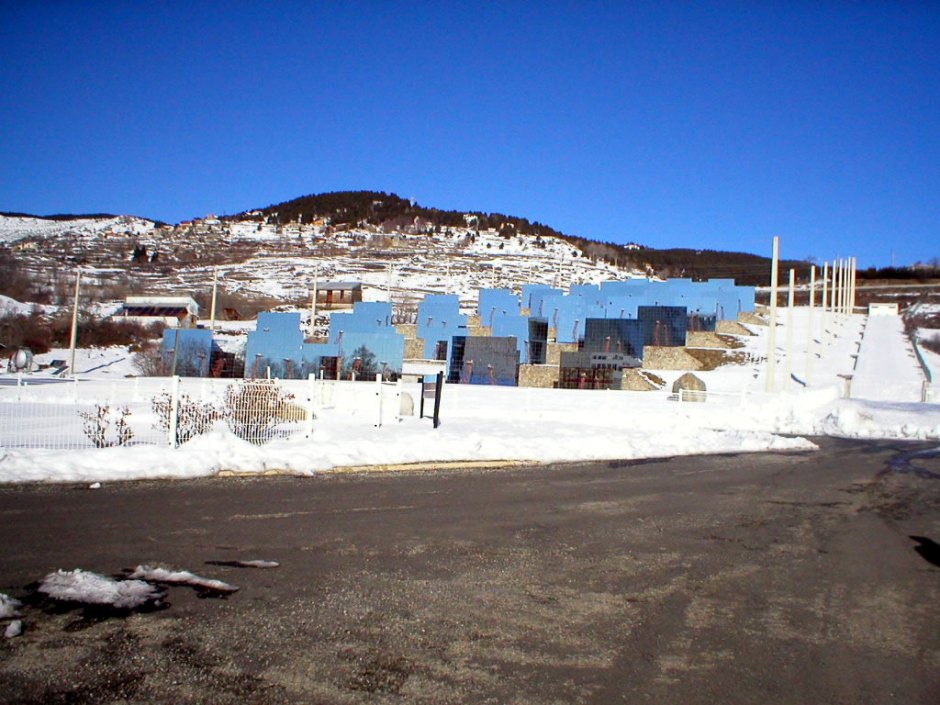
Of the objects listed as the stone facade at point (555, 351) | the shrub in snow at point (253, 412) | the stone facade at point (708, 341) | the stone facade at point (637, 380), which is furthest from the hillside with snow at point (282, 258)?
the shrub in snow at point (253, 412)

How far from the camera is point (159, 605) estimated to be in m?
5.46

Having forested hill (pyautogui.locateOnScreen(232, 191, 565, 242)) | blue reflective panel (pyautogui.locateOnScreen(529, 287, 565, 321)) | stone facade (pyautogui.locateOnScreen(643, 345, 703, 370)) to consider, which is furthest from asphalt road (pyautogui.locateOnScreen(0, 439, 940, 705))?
forested hill (pyautogui.locateOnScreen(232, 191, 565, 242))

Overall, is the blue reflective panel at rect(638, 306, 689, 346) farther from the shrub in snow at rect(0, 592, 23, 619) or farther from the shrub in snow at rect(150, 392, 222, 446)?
the shrub in snow at rect(0, 592, 23, 619)

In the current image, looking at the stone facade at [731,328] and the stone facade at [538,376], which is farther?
the stone facade at [731,328]

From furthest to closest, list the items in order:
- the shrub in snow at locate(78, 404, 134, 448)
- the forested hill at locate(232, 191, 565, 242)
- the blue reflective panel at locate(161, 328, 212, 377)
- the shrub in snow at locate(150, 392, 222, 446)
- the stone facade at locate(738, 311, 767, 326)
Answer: the forested hill at locate(232, 191, 565, 242) < the stone facade at locate(738, 311, 767, 326) < the blue reflective panel at locate(161, 328, 212, 377) < the shrub in snow at locate(150, 392, 222, 446) < the shrub in snow at locate(78, 404, 134, 448)

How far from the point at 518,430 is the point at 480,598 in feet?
45.1

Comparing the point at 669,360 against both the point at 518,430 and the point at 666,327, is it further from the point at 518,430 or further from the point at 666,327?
the point at 518,430

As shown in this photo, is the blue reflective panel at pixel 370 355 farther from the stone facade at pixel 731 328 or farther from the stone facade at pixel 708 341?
the stone facade at pixel 731 328

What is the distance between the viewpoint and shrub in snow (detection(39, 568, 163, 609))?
548 cm

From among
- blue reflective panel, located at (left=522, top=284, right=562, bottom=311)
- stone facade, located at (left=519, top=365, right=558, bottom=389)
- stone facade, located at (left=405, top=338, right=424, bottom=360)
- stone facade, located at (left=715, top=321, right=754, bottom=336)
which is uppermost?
blue reflective panel, located at (left=522, top=284, right=562, bottom=311)

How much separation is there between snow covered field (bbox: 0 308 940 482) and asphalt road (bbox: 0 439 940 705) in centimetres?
133

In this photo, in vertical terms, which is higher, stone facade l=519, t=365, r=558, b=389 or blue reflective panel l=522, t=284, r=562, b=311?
blue reflective panel l=522, t=284, r=562, b=311

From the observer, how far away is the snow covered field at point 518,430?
39.4ft

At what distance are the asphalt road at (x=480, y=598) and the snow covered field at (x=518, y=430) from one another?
4.35ft
